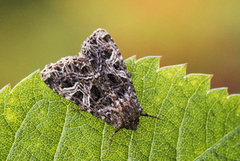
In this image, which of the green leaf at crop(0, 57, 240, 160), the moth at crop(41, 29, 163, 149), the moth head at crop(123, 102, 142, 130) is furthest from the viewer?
the moth at crop(41, 29, 163, 149)

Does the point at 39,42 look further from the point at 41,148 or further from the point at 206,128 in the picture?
the point at 206,128

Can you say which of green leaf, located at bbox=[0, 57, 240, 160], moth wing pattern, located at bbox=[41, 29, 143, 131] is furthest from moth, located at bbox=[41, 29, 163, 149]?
green leaf, located at bbox=[0, 57, 240, 160]

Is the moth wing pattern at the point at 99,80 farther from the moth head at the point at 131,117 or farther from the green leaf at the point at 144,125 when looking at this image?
the green leaf at the point at 144,125

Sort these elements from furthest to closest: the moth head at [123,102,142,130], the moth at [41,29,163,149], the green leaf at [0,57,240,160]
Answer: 1. the moth at [41,29,163,149]
2. the moth head at [123,102,142,130]
3. the green leaf at [0,57,240,160]

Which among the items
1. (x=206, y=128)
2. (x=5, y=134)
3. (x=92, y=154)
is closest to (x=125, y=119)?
(x=92, y=154)

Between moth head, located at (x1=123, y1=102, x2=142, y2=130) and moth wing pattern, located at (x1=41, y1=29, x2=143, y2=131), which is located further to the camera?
moth wing pattern, located at (x1=41, y1=29, x2=143, y2=131)

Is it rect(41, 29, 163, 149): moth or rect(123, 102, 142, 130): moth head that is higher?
rect(41, 29, 163, 149): moth

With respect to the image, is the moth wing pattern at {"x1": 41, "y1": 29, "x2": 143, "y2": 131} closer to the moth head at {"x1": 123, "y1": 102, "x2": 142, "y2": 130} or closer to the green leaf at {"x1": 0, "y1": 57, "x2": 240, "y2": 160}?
the moth head at {"x1": 123, "y1": 102, "x2": 142, "y2": 130}
